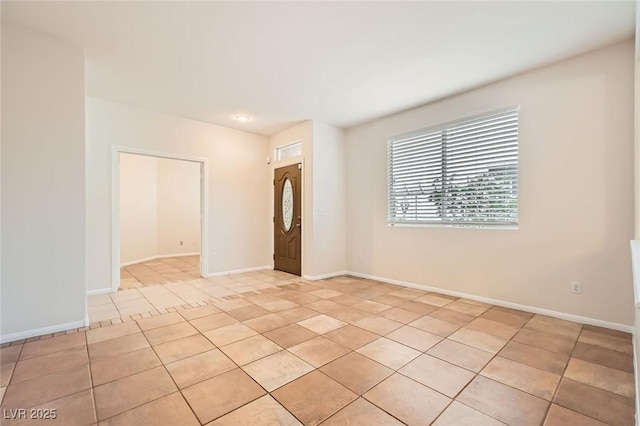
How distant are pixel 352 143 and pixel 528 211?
310 centimetres

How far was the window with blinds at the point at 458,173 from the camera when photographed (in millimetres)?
3500

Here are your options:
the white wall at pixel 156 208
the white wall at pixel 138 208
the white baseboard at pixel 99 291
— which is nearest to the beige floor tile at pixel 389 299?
the white baseboard at pixel 99 291

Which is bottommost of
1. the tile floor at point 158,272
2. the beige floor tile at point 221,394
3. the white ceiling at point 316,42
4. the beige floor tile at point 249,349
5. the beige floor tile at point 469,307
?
the tile floor at point 158,272

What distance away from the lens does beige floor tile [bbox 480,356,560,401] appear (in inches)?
74.2

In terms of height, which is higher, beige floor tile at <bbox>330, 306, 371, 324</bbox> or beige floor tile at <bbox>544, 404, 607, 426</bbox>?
beige floor tile at <bbox>544, 404, 607, 426</bbox>

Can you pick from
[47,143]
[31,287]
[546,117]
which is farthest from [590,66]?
[31,287]

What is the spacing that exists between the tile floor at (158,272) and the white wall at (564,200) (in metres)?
4.57

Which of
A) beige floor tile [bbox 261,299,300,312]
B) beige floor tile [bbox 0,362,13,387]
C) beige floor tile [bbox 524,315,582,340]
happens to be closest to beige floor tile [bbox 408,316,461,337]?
beige floor tile [bbox 524,315,582,340]

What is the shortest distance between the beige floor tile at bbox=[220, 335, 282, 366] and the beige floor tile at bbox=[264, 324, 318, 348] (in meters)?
0.07

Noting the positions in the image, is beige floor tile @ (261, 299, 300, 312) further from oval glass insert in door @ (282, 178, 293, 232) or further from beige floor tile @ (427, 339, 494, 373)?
oval glass insert in door @ (282, 178, 293, 232)

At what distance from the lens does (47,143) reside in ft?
8.97

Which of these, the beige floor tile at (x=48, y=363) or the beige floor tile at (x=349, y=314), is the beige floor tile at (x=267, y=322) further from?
the beige floor tile at (x=48, y=363)

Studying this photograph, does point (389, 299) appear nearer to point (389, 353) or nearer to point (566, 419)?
point (389, 353)

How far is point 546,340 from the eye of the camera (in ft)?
8.50
